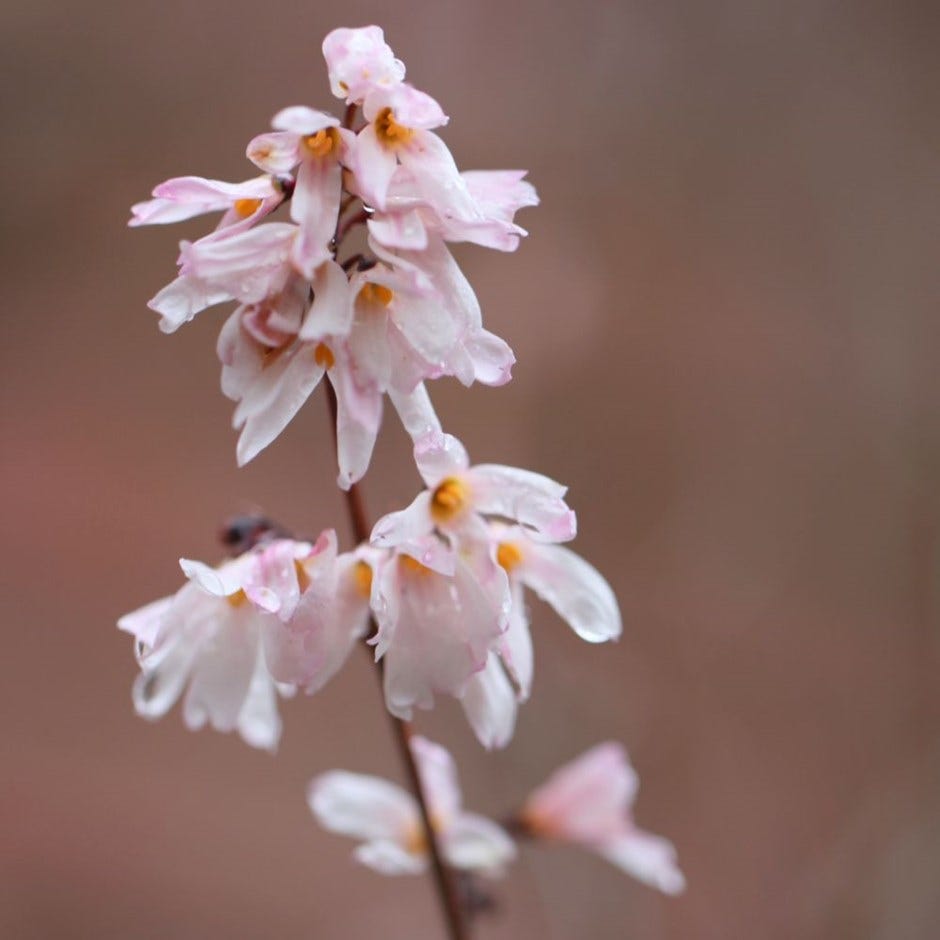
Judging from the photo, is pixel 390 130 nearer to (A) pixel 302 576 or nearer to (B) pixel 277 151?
(B) pixel 277 151

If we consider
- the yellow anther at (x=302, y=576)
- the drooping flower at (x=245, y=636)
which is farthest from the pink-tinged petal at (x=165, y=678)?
the yellow anther at (x=302, y=576)

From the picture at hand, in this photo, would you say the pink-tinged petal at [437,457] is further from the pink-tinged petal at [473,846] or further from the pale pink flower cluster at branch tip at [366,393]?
the pink-tinged petal at [473,846]

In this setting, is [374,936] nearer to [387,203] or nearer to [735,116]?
[387,203]

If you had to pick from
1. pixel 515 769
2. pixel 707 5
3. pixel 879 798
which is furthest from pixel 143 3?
pixel 879 798

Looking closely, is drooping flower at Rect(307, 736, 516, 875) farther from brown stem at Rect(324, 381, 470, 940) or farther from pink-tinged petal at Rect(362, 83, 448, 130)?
pink-tinged petal at Rect(362, 83, 448, 130)

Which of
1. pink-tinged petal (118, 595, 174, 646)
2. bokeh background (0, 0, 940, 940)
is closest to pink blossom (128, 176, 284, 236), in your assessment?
pink-tinged petal (118, 595, 174, 646)

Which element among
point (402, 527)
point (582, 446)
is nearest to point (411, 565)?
point (402, 527)

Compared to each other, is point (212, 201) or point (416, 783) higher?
point (212, 201)
